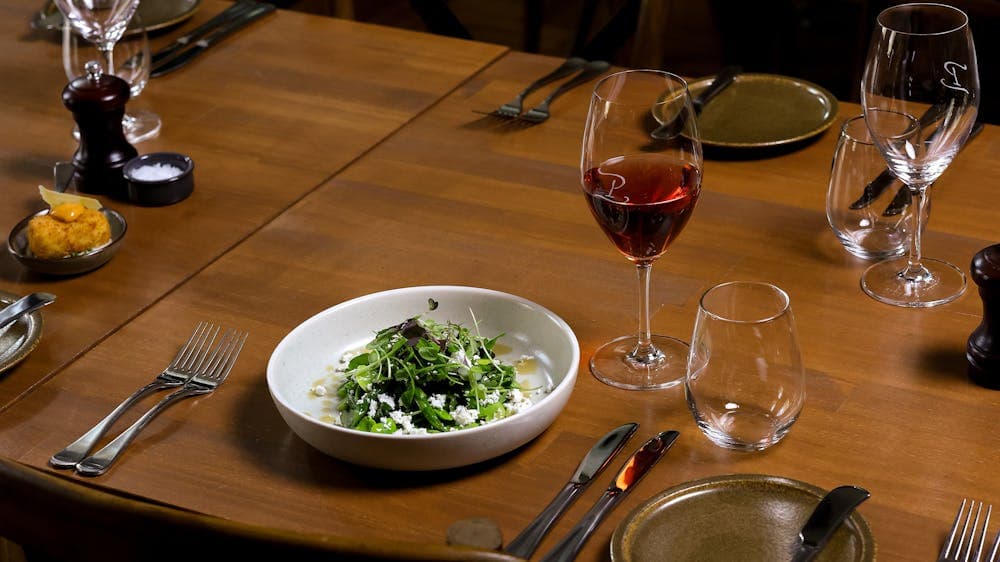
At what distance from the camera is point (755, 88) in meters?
1.59

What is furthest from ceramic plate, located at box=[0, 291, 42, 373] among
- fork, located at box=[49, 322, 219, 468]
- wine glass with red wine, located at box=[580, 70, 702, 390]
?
wine glass with red wine, located at box=[580, 70, 702, 390]

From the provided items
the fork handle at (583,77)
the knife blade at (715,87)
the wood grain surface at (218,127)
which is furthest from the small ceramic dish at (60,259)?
the knife blade at (715,87)

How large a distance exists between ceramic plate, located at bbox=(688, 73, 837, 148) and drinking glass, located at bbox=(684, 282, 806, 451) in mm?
526

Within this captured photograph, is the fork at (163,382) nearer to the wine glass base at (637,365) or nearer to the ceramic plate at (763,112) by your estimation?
the wine glass base at (637,365)

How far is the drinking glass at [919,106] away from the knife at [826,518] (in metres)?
0.34

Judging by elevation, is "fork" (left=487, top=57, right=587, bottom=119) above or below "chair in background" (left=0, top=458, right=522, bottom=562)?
below

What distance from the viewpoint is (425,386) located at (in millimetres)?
981

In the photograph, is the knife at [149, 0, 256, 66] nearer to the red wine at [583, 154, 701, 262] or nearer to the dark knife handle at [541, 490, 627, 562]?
the red wine at [583, 154, 701, 262]

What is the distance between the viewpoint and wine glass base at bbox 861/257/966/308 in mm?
1141

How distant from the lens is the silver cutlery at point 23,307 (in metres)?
1.12

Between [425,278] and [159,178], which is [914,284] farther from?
[159,178]

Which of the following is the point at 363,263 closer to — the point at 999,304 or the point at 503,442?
the point at 503,442

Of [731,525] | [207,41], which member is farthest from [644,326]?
[207,41]

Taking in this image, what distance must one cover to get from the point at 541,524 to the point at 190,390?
1.20ft
